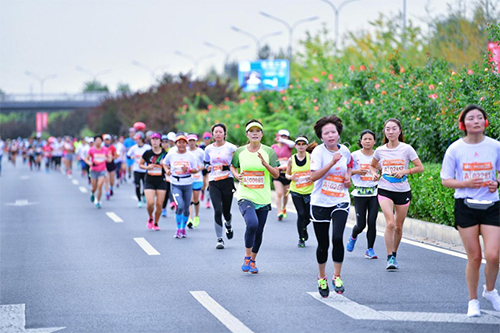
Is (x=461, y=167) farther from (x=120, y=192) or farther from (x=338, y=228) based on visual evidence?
(x=120, y=192)

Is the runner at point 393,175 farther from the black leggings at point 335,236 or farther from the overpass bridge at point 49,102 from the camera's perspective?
the overpass bridge at point 49,102

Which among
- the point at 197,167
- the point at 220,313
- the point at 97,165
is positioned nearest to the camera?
the point at 220,313

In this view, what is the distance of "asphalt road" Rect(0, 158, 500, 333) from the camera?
7402mm

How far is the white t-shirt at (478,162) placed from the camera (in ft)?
24.4

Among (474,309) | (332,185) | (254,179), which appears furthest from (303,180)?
(474,309)

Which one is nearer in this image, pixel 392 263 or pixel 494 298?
pixel 494 298

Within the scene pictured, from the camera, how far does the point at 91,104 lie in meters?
107

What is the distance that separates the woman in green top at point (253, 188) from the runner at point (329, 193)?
1.73m

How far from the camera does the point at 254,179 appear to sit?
1042cm

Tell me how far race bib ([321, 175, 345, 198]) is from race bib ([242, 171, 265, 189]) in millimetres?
1945

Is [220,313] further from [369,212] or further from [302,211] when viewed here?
[302,211]

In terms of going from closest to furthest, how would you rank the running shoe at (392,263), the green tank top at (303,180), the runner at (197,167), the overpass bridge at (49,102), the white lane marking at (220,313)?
the white lane marking at (220,313), the running shoe at (392,263), the green tank top at (303,180), the runner at (197,167), the overpass bridge at (49,102)

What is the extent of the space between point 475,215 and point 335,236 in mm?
1513

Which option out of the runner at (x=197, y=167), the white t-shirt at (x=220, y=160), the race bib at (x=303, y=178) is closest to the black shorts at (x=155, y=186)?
the runner at (x=197, y=167)
